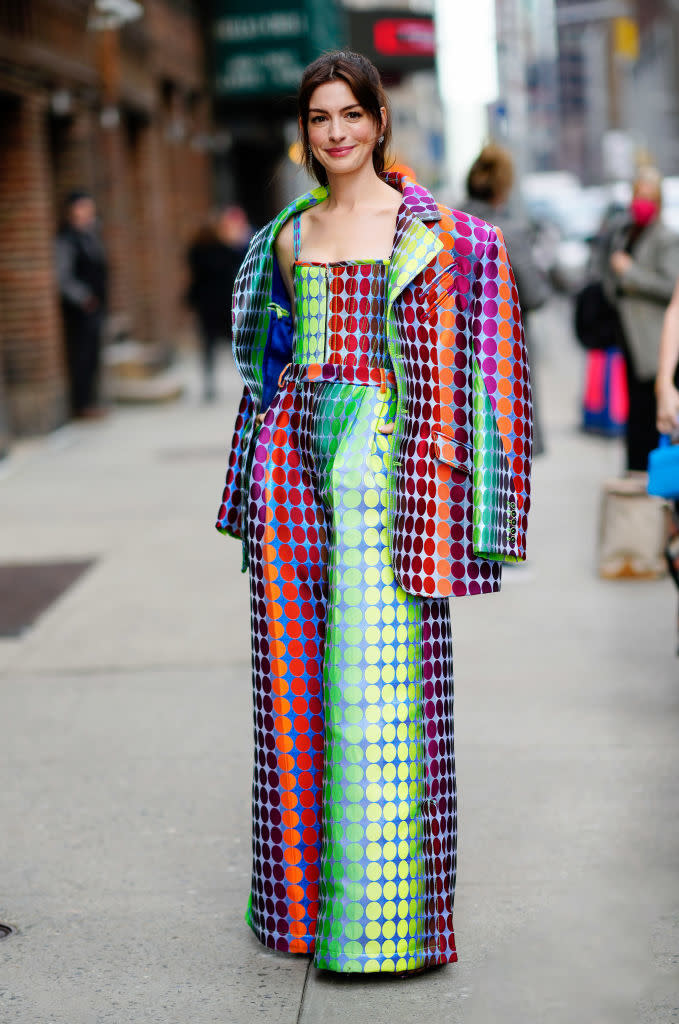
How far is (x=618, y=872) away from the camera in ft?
13.8

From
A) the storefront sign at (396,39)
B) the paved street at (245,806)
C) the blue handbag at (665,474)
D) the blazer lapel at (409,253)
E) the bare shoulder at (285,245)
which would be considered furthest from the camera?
the storefront sign at (396,39)

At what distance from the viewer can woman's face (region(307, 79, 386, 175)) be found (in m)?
3.55

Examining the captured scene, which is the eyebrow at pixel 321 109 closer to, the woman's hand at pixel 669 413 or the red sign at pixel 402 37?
the woman's hand at pixel 669 413

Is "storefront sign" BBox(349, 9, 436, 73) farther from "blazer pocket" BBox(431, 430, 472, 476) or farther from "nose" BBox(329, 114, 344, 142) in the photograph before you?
"blazer pocket" BBox(431, 430, 472, 476)

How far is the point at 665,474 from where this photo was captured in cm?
441

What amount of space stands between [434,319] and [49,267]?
10846mm

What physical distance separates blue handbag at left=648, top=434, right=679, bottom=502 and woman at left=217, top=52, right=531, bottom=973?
859 mm

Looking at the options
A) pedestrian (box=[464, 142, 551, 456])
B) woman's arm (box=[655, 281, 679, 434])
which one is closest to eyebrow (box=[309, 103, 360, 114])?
woman's arm (box=[655, 281, 679, 434])

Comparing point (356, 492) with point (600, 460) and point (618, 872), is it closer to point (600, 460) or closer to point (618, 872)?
point (618, 872)

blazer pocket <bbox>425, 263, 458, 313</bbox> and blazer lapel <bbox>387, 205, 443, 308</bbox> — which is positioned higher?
blazer lapel <bbox>387, 205, 443, 308</bbox>

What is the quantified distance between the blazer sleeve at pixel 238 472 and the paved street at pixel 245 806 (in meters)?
0.95

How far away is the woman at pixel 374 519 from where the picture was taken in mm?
3529

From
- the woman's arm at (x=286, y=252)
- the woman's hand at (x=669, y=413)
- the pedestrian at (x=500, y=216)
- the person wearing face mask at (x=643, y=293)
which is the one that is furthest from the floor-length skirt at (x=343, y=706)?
the person wearing face mask at (x=643, y=293)

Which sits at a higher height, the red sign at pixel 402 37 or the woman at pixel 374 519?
the red sign at pixel 402 37
